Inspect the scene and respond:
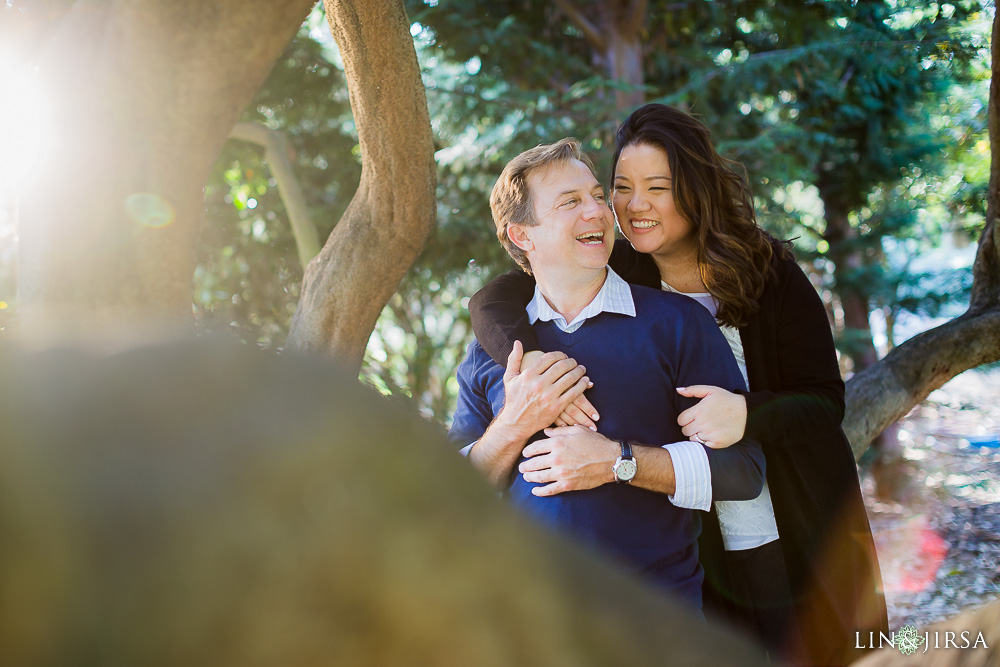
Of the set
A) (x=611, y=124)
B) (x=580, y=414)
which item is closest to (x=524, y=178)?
(x=580, y=414)

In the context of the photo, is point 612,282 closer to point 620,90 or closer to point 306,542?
point 306,542

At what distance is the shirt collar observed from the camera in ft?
8.18

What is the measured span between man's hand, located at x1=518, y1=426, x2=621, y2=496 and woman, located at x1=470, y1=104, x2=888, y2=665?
397 mm

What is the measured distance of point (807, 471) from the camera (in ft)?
8.97

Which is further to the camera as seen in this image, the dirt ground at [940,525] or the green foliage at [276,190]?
the green foliage at [276,190]

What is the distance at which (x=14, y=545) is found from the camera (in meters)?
0.32

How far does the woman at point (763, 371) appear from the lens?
2.61 meters

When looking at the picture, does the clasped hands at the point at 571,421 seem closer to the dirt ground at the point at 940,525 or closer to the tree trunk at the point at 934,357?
the tree trunk at the point at 934,357

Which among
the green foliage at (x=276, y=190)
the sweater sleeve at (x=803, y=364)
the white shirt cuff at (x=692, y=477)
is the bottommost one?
the white shirt cuff at (x=692, y=477)

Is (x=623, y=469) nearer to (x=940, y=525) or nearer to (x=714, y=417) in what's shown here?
(x=714, y=417)

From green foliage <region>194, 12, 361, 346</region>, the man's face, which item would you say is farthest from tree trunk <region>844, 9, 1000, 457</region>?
green foliage <region>194, 12, 361, 346</region>

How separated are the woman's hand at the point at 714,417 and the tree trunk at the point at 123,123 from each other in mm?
1897

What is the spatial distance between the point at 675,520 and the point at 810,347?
2.75ft

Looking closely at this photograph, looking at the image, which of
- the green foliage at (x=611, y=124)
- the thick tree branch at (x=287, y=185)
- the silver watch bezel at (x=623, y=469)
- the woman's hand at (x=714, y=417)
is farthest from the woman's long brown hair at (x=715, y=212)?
the green foliage at (x=611, y=124)
